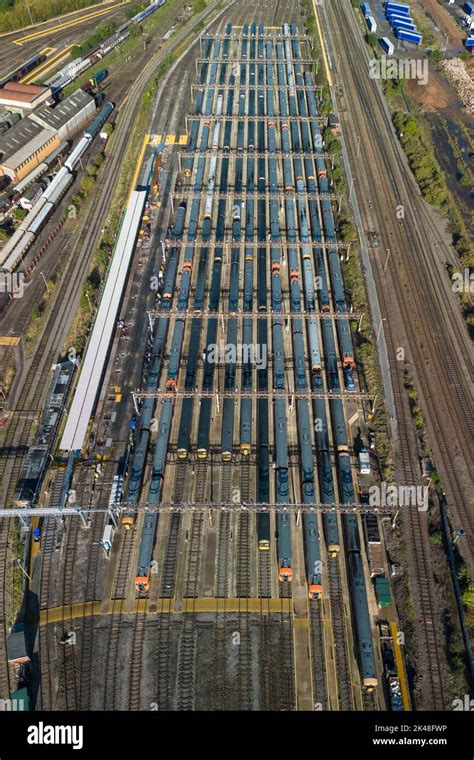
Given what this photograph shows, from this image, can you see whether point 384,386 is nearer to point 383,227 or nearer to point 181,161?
point 383,227

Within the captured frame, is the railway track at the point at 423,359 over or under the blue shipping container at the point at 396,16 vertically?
under

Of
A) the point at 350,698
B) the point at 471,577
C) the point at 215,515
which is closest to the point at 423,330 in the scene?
the point at 471,577

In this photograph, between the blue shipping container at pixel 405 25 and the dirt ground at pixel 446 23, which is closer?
the dirt ground at pixel 446 23

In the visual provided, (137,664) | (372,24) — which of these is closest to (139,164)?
(137,664)

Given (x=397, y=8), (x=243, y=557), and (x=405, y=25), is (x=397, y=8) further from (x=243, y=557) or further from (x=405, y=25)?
(x=243, y=557)

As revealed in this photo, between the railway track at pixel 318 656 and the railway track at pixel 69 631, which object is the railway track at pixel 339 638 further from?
the railway track at pixel 69 631

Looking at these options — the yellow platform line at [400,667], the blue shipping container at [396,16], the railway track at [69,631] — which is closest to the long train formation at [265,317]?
the yellow platform line at [400,667]
